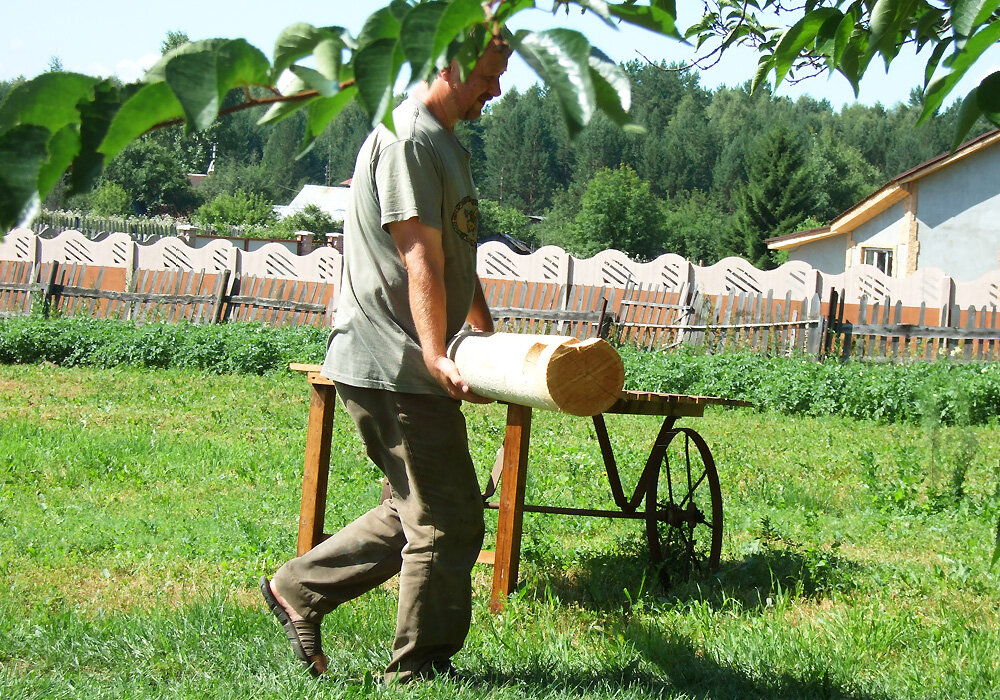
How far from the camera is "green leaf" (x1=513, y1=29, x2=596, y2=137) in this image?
1.06m

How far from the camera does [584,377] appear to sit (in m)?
2.51

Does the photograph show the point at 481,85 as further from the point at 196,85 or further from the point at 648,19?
the point at 196,85

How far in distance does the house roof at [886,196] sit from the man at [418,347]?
924 inches

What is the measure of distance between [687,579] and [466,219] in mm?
2415

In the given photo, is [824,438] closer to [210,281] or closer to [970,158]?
[210,281]

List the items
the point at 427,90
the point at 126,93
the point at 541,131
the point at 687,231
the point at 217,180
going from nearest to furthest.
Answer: the point at 126,93 → the point at 427,90 → the point at 687,231 → the point at 217,180 → the point at 541,131

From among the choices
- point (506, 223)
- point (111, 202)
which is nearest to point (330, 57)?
point (111, 202)

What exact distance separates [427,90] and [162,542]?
124 inches

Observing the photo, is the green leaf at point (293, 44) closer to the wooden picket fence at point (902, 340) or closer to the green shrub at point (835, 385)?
the green shrub at point (835, 385)

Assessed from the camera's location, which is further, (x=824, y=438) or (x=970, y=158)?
(x=970, y=158)

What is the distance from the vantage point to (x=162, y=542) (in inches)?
200

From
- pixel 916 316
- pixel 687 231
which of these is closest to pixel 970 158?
pixel 916 316

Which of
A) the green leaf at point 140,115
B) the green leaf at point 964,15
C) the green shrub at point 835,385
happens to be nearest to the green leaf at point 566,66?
the green leaf at point 140,115

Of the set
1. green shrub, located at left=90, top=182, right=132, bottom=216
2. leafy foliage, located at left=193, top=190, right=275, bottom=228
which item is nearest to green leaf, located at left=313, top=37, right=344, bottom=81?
leafy foliage, located at left=193, top=190, right=275, bottom=228
